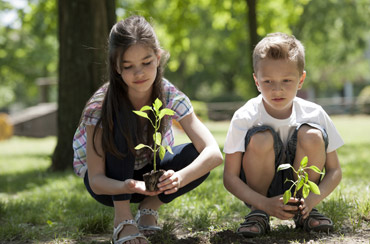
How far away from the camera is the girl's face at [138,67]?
2.41 m

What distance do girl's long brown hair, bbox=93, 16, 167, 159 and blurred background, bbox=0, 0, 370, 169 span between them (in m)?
0.37

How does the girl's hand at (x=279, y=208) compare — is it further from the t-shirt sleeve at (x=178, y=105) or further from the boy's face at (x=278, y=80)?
the t-shirt sleeve at (x=178, y=105)

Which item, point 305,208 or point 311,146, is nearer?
point 305,208

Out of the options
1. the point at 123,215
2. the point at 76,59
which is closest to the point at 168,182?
the point at 123,215

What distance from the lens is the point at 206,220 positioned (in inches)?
108

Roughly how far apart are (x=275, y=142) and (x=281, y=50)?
20.3 inches

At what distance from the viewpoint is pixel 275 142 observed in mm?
2418

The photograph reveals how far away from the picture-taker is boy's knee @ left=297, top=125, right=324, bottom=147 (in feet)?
7.77

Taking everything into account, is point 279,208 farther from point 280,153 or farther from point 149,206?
point 149,206

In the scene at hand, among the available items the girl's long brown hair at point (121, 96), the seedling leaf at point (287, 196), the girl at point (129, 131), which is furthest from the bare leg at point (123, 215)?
the seedling leaf at point (287, 196)

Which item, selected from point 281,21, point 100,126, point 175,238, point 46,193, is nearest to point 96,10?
point 46,193

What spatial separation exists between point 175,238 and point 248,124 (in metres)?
0.78

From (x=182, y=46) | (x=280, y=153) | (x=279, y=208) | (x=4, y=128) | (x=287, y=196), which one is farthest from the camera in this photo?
(x=4, y=128)

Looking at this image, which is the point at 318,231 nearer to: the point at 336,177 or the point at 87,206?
the point at 336,177
